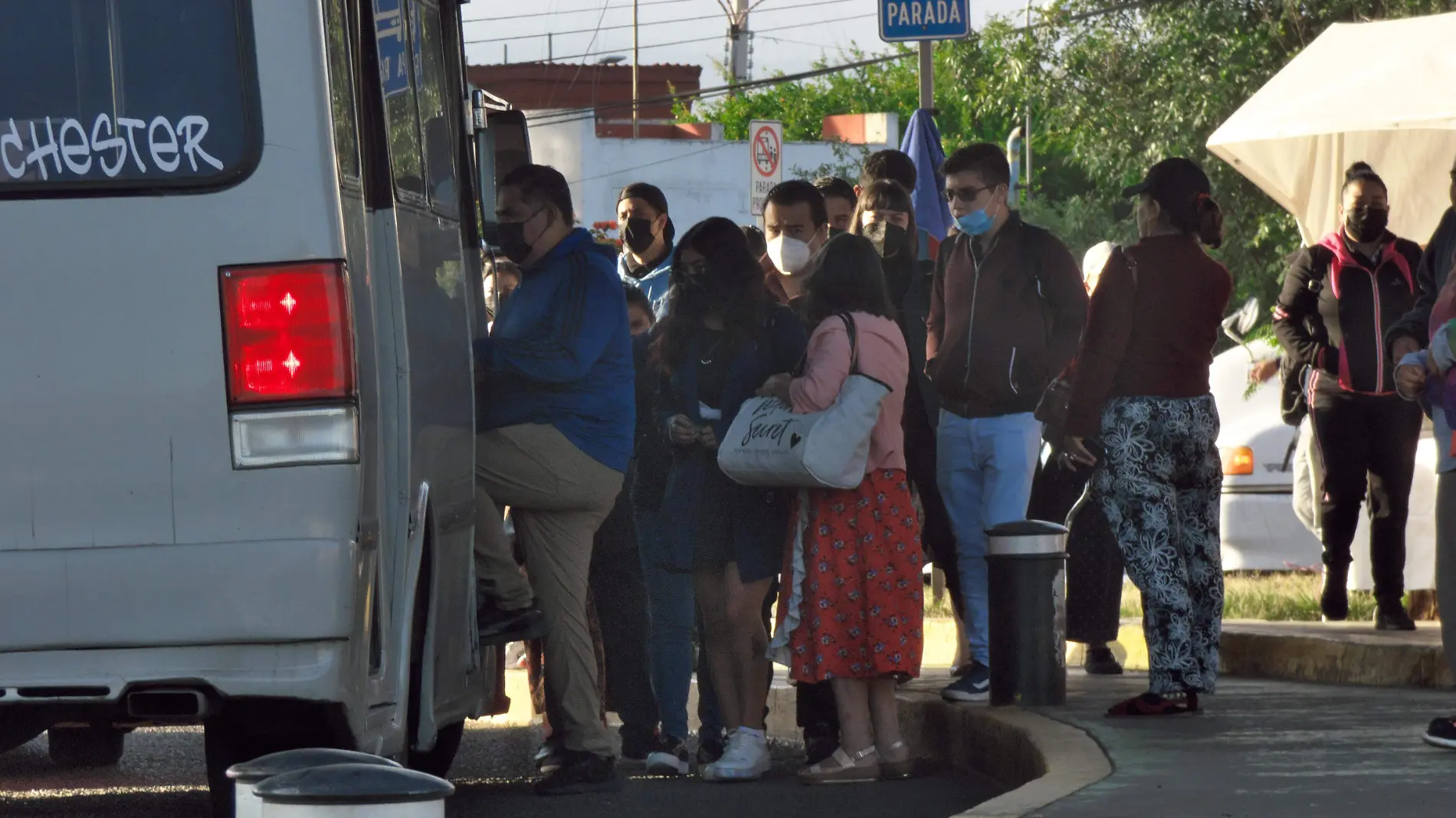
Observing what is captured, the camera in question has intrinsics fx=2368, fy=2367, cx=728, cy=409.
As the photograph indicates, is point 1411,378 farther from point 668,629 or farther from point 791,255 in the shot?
point 668,629

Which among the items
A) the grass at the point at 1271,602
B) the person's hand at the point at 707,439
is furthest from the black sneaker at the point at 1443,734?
the grass at the point at 1271,602

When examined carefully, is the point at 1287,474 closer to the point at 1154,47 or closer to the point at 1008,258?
the point at 1008,258

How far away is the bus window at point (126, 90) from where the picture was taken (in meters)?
4.64

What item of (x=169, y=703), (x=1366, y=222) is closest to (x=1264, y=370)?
(x=1366, y=222)

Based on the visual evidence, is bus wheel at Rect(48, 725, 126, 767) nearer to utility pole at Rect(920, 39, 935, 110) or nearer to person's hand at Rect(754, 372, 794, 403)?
person's hand at Rect(754, 372, 794, 403)

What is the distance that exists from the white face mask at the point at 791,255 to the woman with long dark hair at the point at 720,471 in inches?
34.8

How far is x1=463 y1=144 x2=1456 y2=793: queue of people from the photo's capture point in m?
7.24

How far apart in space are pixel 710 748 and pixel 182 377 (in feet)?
13.0

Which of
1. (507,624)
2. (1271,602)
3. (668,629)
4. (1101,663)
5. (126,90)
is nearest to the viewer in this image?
(126,90)

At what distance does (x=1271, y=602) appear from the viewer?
11211mm

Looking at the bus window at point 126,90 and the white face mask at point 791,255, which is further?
the white face mask at point 791,255

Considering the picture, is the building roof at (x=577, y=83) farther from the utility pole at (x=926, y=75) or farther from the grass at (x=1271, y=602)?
the grass at (x=1271, y=602)

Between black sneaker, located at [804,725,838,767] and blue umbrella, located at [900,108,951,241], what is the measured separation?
159 inches

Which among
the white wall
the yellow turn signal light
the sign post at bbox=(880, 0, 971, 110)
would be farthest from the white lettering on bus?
the white wall
